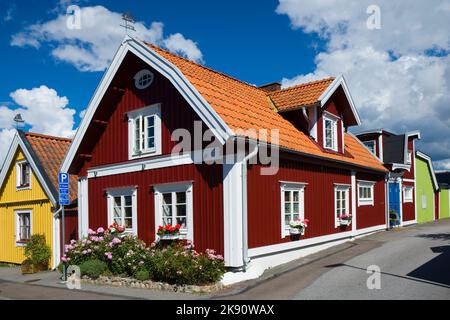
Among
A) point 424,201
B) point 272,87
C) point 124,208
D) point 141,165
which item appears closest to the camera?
point 141,165

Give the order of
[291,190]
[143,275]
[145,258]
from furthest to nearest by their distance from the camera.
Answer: [291,190]
[145,258]
[143,275]

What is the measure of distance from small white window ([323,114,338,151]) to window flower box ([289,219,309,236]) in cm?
404

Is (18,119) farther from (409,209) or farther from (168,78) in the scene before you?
(409,209)

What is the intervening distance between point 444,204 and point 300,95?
21378mm

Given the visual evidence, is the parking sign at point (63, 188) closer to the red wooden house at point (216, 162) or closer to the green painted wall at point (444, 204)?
the red wooden house at point (216, 162)

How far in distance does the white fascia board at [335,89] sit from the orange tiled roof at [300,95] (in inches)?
6.7

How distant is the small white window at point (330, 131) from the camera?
55.8 feet

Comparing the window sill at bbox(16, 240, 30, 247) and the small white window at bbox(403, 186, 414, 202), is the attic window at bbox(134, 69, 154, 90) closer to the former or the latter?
the window sill at bbox(16, 240, 30, 247)

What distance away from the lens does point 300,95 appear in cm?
1666

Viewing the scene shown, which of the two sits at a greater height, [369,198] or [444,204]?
[369,198]

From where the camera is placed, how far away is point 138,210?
14.3m

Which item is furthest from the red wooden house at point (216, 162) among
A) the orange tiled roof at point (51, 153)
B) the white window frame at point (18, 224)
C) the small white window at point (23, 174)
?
the small white window at point (23, 174)

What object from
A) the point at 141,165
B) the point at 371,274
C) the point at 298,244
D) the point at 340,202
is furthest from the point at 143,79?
the point at 371,274

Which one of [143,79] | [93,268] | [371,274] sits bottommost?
[93,268]
